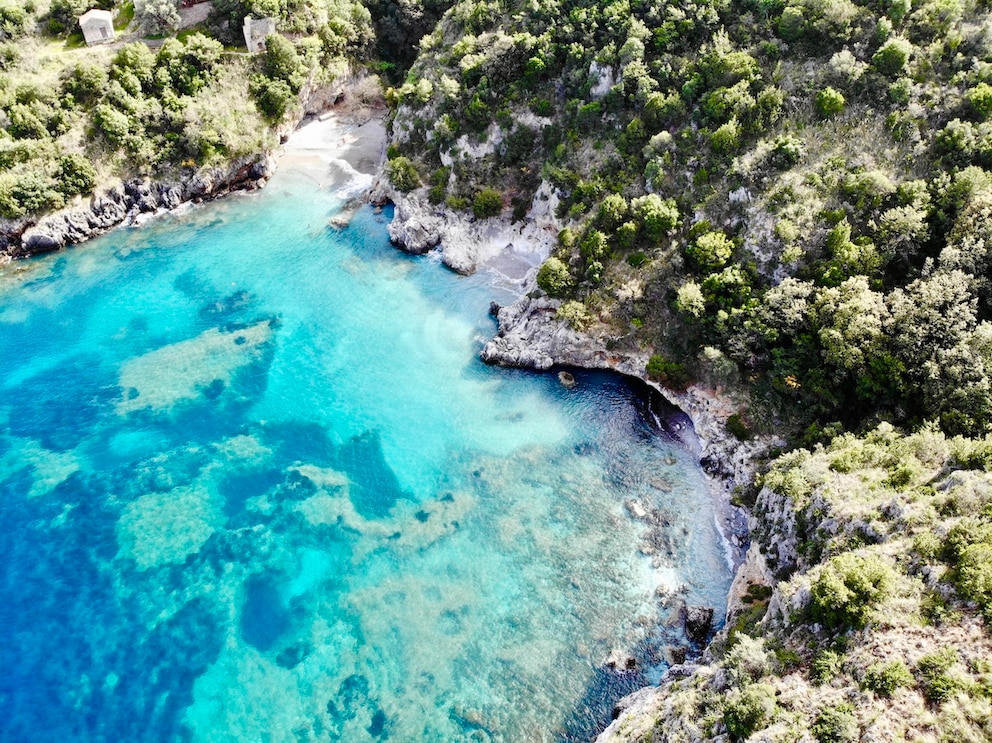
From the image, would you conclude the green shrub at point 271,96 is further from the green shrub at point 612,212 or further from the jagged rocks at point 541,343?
the green shrub at point 612,212

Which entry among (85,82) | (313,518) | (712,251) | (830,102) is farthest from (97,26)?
(830,102)

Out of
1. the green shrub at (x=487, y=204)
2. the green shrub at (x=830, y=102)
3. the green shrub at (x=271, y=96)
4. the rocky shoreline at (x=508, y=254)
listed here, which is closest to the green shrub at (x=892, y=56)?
the green shrub at (x=830, y=102)

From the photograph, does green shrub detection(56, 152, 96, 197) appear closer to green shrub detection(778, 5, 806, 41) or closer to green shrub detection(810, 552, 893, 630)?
green shrub detection(778, 5, 806, 41)

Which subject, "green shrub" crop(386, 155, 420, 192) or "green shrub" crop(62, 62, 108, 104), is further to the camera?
"green shrub" crop(386, 155, 420, 192)

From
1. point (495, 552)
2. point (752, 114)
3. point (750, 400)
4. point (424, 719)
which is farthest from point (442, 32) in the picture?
point (424, 719)

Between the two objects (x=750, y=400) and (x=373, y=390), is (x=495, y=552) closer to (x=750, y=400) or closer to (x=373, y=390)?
(x=373, y=390)

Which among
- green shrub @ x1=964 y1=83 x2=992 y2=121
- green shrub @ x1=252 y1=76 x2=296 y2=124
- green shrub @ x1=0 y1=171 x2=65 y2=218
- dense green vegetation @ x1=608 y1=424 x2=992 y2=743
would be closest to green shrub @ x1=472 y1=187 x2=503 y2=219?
green shrub @ x1=252 y1=76 x2=296 y2=124
